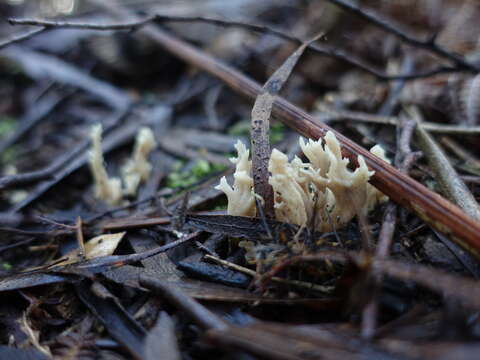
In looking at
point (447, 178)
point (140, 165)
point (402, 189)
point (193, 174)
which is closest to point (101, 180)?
point (140, 165)

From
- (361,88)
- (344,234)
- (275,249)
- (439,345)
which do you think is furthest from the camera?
(361,88)

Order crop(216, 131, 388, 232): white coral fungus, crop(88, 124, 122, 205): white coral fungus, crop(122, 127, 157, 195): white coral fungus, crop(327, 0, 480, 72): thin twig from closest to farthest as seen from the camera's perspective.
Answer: crop(216, 131, 388, 232): white coral fungus
crop(327, 0, 480, 72): thin twig
crop(88, 124, 122, 205): white coral fungus
crop(122, 127, 157, 195): white coral fungus

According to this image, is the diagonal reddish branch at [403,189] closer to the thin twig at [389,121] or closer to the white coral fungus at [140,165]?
the thin twig at [389,121]

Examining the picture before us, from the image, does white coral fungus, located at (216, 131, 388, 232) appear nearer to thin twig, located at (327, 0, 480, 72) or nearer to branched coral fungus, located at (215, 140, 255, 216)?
branched coral fungus, located at (215, 140, 255, 216)

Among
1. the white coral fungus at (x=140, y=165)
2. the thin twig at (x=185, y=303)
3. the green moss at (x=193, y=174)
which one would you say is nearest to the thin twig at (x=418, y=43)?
the green moss at (x=193, y=174)

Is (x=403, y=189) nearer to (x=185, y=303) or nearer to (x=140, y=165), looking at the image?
(x=185, y=303)

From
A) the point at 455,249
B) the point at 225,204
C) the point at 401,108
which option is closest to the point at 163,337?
the point at 225,204

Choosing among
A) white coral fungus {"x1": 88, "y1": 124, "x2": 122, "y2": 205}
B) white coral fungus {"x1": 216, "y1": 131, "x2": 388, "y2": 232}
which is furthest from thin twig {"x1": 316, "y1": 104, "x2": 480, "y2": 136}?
white coral fungus {"x1": 88, "y1": 124, "x2": 122, "y2": 205}

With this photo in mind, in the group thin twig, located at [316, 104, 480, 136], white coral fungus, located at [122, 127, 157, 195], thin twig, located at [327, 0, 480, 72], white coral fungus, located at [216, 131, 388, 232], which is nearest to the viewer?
white coral fungus, located at [216, 131, 388, 232]

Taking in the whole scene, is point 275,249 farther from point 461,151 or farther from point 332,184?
point 461,151
